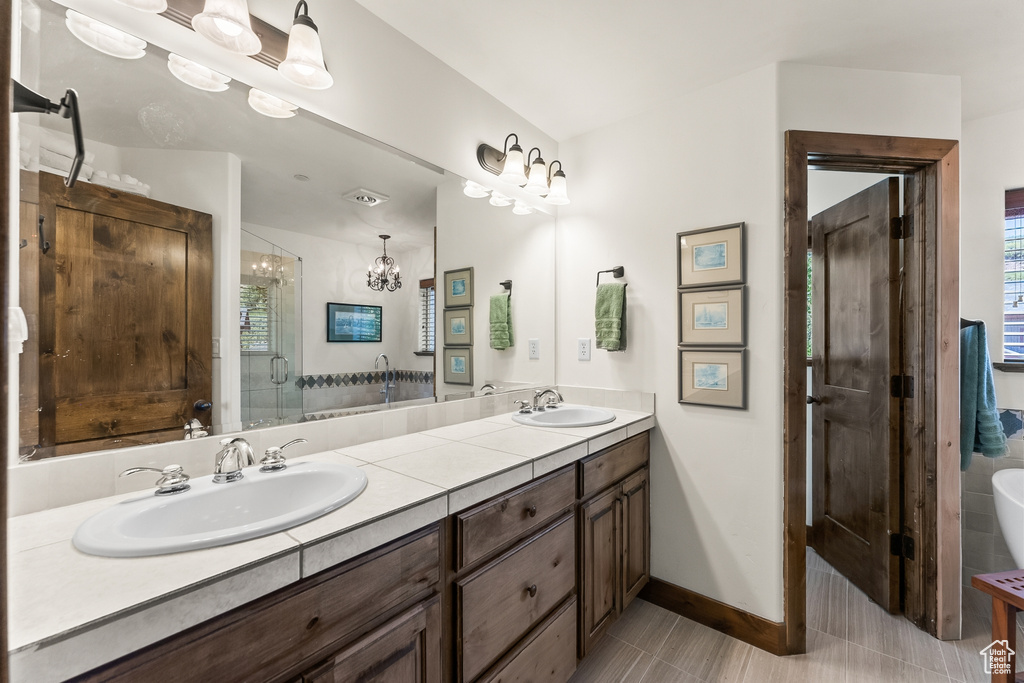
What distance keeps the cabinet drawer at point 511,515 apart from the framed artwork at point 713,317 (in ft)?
3.08

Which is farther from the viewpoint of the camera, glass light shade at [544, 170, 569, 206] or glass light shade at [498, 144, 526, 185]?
glass light shade at [544, 170, 569, 206]

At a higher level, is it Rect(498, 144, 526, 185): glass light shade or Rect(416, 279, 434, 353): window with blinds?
Rect(498, 144, 526, 185): glass light shade

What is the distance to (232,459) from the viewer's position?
42.8 inches

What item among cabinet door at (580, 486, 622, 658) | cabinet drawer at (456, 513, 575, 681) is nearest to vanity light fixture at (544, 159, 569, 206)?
cabinet door at (580, 486, 622, 658)

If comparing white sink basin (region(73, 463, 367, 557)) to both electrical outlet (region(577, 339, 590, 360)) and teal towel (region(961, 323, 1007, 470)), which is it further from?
teal towel (region(961, 323, 1007, 470))

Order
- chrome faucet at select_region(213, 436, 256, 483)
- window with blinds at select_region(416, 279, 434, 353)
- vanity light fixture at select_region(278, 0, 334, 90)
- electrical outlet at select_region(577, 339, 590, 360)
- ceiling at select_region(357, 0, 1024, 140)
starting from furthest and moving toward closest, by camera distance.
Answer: electrical outlet at select_region(577, 339, 590, 360) < window with blinds at select_region(416, 279, 434, 353) < ceiling at select_region(357, 0, 1024, 140) < vanity light fixture at select_region(278, 0, 334, 90) < chrome faucet at select_region(213, 436, 256, 483)

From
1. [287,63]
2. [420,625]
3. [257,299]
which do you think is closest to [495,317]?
[257,299]

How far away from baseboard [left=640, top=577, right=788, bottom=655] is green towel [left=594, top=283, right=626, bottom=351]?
1.19 metres

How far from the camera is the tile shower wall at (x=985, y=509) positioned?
2127mm

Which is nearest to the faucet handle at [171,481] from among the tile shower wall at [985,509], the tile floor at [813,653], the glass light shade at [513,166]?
the tile floor at [813,653]

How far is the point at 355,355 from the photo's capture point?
5.10 feet

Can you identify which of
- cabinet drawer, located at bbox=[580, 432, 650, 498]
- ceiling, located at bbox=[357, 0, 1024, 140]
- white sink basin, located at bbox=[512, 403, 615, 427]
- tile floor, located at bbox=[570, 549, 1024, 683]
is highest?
ceiling, located at bbox=[357, 0, 1024, 140]

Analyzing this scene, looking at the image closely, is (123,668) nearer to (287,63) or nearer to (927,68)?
(287,63)

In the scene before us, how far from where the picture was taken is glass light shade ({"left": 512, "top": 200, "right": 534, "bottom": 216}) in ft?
7.50
